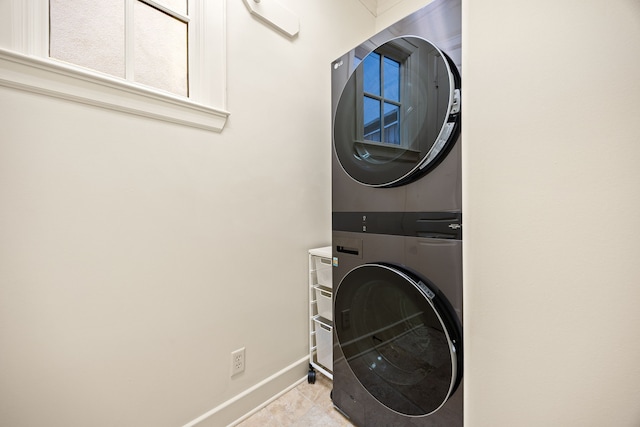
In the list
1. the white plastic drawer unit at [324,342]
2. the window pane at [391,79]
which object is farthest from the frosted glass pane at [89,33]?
the white plastic drawer unit at [324,342]

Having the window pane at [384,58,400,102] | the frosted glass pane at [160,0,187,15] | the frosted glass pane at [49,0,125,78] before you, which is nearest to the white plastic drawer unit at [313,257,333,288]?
the window pane at [384,58,400,102]

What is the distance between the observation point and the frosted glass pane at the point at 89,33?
81 centimetres

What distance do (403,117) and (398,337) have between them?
81 centimetres

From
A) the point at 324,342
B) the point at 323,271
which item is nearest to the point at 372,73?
the point at 323,271

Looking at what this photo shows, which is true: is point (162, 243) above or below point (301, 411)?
above

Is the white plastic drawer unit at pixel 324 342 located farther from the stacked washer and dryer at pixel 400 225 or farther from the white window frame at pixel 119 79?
the white window frame at pixel 119 79

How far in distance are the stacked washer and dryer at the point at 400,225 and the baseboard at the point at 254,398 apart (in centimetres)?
33

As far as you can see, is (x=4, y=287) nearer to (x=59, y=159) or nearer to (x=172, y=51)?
(x=59, y=159)

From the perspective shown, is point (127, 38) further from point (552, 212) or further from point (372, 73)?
point (552, 212)

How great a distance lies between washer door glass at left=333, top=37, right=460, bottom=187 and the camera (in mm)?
778

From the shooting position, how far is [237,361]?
1.21 m

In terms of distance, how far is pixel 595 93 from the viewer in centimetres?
34

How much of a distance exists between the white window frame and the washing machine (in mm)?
569

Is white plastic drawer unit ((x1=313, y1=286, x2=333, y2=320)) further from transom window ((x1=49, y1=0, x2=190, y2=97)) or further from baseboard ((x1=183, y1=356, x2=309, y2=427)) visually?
transom window ((x1=49, y1=0, x2=190, y2=97))
